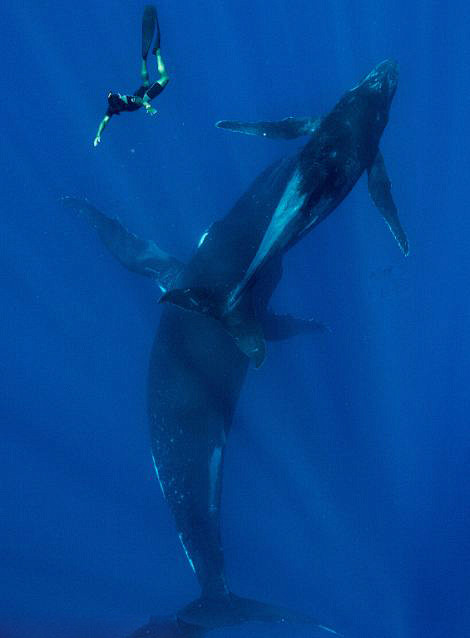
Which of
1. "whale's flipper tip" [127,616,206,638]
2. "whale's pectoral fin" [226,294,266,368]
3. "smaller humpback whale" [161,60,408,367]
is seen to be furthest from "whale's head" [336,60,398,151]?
"whale's flipper tip" [127,616,206,638]

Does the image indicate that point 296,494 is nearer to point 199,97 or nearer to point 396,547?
point 396,547

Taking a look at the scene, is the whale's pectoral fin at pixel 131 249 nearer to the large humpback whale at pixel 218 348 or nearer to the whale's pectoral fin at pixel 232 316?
the large humpback whale at pixel 218 348

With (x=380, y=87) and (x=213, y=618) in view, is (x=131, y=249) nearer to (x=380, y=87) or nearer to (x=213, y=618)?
(x=380, y=87)

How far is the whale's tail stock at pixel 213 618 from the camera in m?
8.94

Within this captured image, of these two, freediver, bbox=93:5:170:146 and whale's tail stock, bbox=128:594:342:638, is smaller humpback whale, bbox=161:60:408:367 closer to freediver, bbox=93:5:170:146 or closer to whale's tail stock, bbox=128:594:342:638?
freediver, bbox=93:5:170:146

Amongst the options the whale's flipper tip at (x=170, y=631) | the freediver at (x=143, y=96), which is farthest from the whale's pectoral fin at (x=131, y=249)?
the whale's flipper tip at (x=170, y=631)

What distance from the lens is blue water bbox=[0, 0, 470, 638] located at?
39.7ft

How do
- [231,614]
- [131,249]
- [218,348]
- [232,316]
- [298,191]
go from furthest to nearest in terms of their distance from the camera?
[131,249] < [218,348] < [231,614] < [298,191] < [232,316]

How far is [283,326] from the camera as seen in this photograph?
34.9 ft

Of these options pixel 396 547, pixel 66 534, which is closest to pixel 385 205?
pixel 396 547

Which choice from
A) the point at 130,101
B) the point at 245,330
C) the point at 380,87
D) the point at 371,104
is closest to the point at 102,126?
the point at 130,101

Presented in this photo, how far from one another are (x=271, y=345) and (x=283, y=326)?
5.67 ft

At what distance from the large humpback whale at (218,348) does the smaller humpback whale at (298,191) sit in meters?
0.02

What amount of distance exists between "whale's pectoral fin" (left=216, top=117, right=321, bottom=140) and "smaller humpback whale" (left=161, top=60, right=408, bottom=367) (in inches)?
0.6
